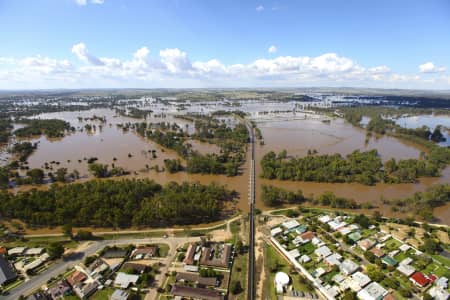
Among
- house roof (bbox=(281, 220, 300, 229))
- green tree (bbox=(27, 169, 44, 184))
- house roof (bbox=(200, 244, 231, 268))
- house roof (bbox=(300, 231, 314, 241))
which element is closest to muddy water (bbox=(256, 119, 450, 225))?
house roof (bbox=(281, 220, 300, 229))

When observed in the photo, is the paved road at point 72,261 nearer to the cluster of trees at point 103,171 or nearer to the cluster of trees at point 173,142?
the cluster of trees at point 103,171

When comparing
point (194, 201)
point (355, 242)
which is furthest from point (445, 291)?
point (194, 201)

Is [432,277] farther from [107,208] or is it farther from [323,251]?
[107,208]

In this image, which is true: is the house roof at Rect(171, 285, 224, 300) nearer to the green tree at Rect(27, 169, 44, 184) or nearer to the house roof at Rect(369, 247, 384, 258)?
the house roof at Rect(369, 247, 384, 258)

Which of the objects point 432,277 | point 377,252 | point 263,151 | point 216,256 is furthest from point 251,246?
point 263,151

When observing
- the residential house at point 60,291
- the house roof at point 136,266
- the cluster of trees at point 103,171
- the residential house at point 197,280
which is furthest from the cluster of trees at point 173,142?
the residential house at point 60,291

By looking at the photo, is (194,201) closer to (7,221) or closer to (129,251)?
(129,251)

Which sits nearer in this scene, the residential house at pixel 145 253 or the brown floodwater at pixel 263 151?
the residential house at pixel 145 253
